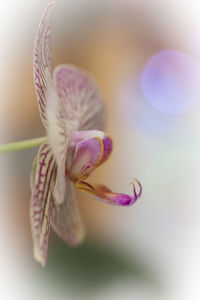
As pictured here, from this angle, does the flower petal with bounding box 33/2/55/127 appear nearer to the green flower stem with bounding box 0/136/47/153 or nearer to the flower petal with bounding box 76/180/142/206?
the green flower stem with bounding box 0/136/47/153

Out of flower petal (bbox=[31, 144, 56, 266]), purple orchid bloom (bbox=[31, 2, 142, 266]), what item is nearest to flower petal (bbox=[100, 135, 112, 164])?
purple orchid bloom (bbox=[31, 2, 142, 266])

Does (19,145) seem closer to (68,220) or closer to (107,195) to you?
(107,195)

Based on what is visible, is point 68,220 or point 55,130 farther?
point 68,220

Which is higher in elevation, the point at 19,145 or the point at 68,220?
the point at 19,145

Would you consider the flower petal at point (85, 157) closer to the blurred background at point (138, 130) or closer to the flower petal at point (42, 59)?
the flower petal at point (42, 59)

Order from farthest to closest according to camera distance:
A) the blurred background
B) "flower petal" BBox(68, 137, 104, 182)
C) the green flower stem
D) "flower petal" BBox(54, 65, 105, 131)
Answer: the blurred background → "flower petal" BBox(54, 65, 105, 131) → "flower petal" BBox(68, 137, 104, 182) → the green flower stem

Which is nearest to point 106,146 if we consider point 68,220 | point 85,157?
point 85,157
